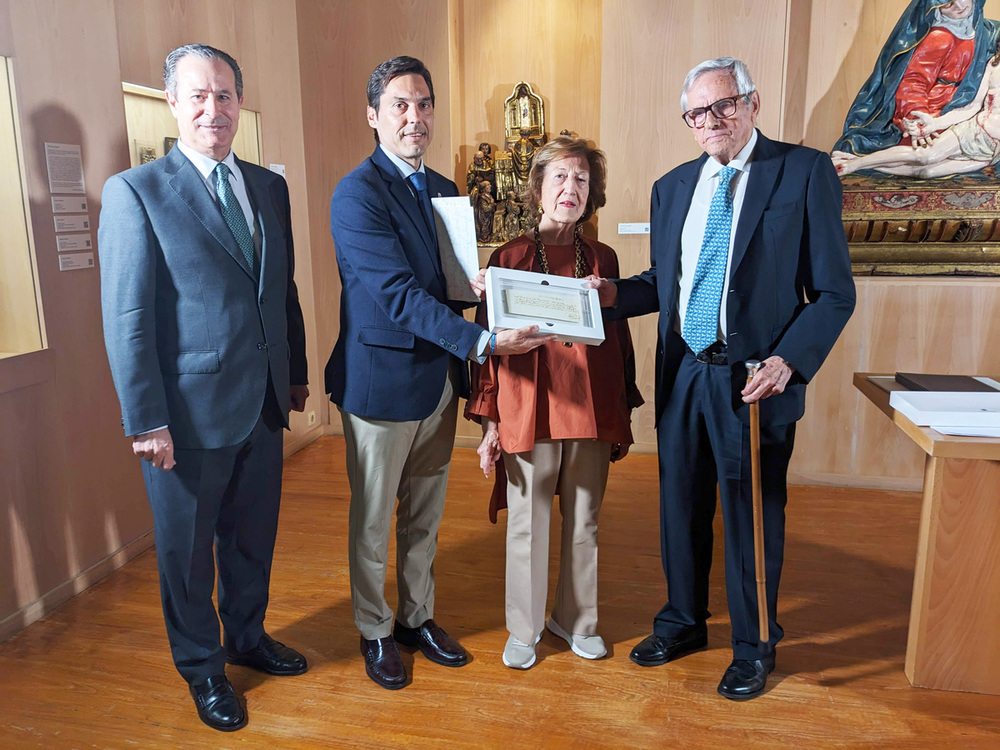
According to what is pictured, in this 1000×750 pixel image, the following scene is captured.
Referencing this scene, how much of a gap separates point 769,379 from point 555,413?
0.62 m

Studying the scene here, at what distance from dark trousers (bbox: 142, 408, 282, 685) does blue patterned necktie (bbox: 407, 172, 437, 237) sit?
777 mm

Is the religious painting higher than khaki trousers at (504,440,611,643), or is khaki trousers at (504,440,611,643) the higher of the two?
the religious painting

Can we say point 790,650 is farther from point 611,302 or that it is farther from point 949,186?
point 949,186

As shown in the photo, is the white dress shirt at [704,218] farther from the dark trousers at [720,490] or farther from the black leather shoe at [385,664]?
the black leather shoe at [385,664]

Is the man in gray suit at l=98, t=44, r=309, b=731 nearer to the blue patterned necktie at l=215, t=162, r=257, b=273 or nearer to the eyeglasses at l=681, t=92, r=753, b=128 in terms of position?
the blue patterned necktie at l=215, t=162, r=257, b=273

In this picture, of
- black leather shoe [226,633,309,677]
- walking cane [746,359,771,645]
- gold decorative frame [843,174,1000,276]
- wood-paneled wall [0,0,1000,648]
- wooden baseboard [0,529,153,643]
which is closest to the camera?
walking cane [746,359,771,645]

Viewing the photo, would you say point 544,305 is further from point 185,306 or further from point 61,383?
point 61,383

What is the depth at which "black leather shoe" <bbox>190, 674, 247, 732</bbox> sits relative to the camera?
2.19 meters

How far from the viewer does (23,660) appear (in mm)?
2535

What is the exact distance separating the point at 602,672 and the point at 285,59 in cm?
384

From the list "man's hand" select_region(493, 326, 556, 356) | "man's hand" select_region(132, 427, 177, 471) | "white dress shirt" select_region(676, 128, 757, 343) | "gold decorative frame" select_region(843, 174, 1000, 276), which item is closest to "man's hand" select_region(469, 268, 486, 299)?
"man's hand" select_region(493, 326, 556, 356)

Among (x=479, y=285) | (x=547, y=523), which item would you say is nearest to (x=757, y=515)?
(x=547, y=523)

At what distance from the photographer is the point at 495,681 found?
7.90 feet

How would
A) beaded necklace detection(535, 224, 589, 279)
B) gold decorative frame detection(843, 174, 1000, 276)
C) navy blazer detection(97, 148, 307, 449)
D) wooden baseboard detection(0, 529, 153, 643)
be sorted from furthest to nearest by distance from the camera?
gold decorative frame detection(843, 174, 1000, 276), wooden baseboard detection(0, 529, 153, 643), beaded necklace detection(535, 224, 589, 279), navy blazer detection(97, 148, 307, 449)
